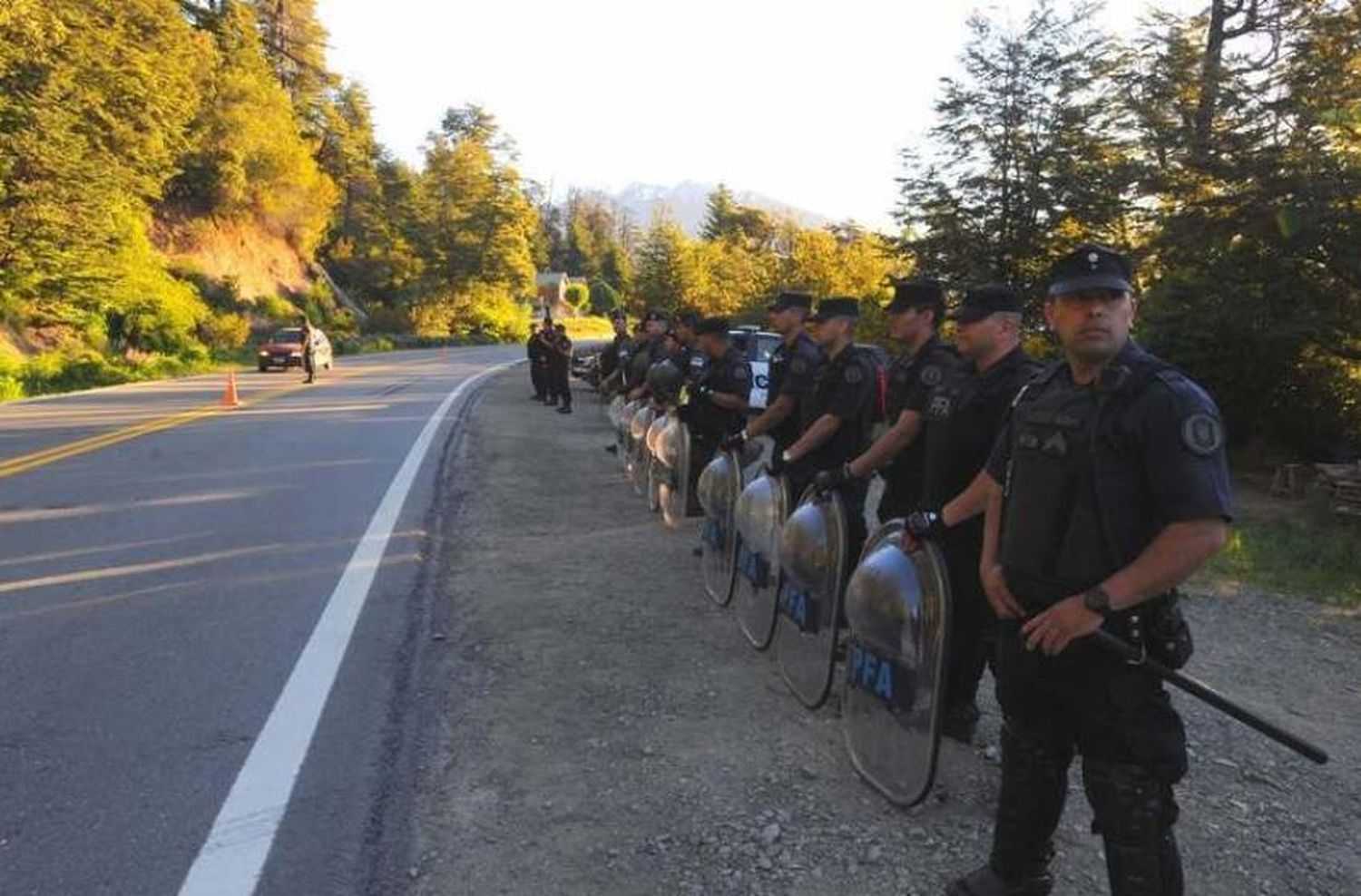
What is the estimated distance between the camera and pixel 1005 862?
8.93 ft

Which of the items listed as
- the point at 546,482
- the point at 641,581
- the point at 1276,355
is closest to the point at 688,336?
the point at 546,482

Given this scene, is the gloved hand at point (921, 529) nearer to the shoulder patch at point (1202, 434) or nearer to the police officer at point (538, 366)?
the shoulder patch at point (1202, 434)

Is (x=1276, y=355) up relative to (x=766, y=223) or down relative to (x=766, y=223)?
down

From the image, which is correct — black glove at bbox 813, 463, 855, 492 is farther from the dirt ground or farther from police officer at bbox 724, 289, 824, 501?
police officer at bbox 724, 289, 824, 501

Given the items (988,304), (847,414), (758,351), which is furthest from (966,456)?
(758,351)

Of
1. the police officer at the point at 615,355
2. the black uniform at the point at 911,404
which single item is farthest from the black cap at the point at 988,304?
the police officer at the point at 615,355

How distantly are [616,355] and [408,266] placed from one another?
5741 cm

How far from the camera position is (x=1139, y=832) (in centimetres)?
239

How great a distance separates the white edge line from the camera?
2.87 metres

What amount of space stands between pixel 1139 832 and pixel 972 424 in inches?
64.8

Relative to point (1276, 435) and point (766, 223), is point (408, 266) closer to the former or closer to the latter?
point (766, 223)

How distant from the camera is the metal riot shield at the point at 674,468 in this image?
7320 mm

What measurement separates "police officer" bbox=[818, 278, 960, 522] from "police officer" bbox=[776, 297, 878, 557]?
1.04 ft

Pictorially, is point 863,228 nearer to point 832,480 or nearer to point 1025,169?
point 1025,169
